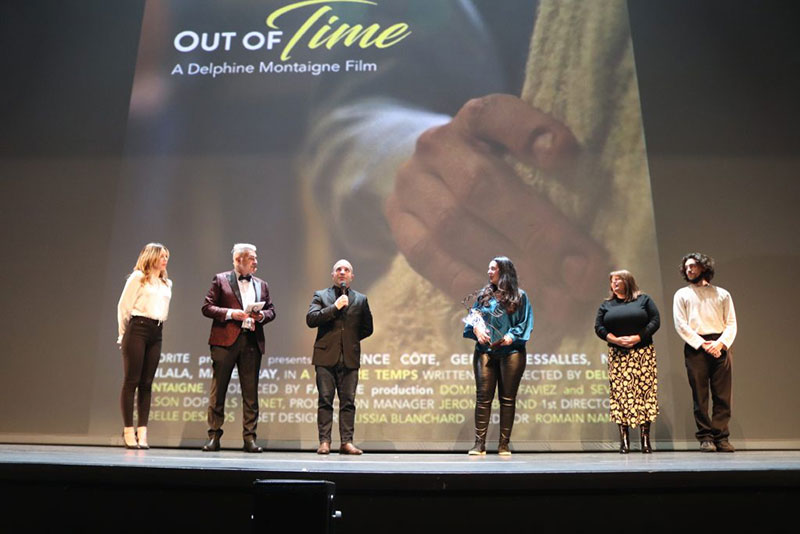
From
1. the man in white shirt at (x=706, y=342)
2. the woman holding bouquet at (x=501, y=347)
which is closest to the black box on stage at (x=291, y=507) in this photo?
the woman holding bouquet at (x=501, y=347)

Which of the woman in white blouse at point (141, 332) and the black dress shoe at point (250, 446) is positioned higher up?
the woman in white blouse at point (141, 332)

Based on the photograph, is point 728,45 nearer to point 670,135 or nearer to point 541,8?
point 670,135

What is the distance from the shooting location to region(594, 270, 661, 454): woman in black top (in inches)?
207

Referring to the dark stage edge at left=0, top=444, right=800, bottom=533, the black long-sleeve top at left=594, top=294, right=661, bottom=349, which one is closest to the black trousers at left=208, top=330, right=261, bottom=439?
the black long-sleeve top at left=594, top=294, right=661, bottom=349

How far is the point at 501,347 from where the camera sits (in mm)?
5078

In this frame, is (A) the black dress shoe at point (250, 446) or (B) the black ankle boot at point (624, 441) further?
(B) the black ankle boot at point (624, 441)

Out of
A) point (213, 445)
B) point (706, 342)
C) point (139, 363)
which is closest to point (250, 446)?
point (213, 445)

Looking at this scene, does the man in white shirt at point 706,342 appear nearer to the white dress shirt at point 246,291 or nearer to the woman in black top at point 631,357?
the woman in black top at point 631,357

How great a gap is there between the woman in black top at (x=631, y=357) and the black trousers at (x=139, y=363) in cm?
320

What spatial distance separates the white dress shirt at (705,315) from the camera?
18.0ft

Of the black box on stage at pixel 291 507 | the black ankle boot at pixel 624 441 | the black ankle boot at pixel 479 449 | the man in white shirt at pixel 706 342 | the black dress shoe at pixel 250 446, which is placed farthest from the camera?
the man in white shirt at pixel 706 342

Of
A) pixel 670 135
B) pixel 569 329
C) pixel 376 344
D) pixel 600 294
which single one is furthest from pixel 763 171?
pixel 376 344

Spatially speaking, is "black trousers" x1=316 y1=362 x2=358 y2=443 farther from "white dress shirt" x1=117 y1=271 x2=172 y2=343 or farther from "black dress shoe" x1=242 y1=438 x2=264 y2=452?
"white dress shirt" x1=117 y1=271 x2=172 y2=343

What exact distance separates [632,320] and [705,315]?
0.65 metres
